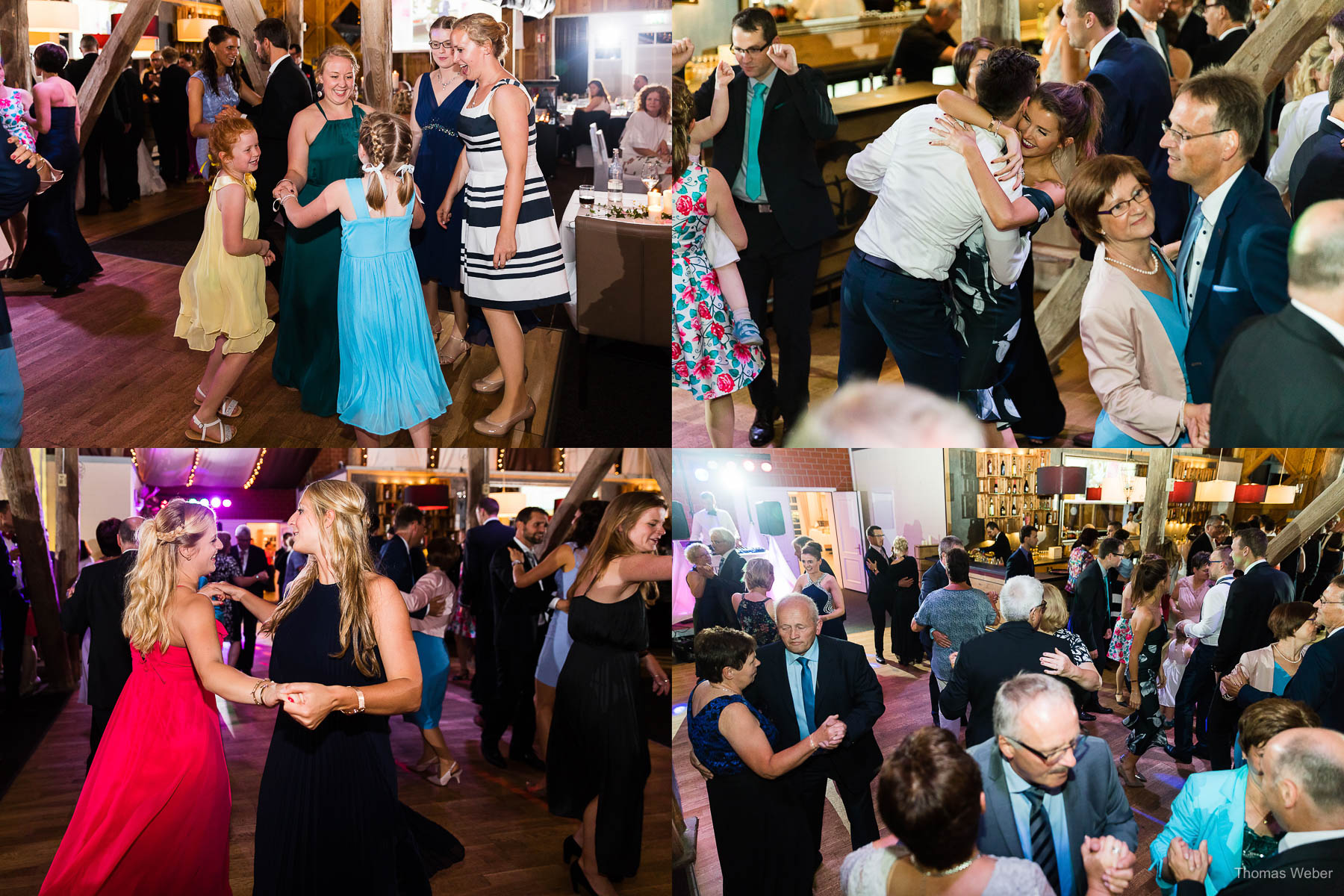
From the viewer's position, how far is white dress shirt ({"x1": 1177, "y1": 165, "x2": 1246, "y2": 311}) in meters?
2.53

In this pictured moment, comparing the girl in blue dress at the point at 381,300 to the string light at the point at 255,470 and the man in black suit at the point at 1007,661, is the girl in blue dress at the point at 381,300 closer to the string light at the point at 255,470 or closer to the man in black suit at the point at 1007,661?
the string light at the point at 255,470

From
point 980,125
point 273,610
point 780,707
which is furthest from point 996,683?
point 273,610

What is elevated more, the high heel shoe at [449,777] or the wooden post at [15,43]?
the wooden post at [15,43]

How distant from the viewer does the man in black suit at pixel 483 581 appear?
4.23m

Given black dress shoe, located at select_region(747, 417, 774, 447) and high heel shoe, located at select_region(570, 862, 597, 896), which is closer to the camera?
black dress shoe, located at select_region(747, 417, 774, 447)

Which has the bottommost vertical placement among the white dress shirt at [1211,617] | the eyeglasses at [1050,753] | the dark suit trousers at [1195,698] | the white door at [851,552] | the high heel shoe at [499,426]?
the dark suit trousers at [1195,698]

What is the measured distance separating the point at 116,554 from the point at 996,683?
113 inches

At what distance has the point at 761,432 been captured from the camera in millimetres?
2758

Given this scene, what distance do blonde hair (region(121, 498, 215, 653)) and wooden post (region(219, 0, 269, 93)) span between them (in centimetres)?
136

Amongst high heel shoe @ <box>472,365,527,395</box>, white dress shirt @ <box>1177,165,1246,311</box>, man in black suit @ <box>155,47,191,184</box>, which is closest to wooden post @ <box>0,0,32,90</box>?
man in black suit @ <box>155,47,191,184</box>

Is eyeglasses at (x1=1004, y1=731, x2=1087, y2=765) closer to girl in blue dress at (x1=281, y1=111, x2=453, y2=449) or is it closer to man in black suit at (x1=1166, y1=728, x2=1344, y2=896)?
man in black suit at (x1=1166, y1=728, x2=1344, y2=896)

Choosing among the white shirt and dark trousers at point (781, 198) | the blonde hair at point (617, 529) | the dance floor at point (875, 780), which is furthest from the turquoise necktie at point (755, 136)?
the dance floor at point (875, 780)

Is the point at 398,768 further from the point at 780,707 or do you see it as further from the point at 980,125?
the point at 980,125

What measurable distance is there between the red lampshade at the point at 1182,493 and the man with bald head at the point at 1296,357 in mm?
166
